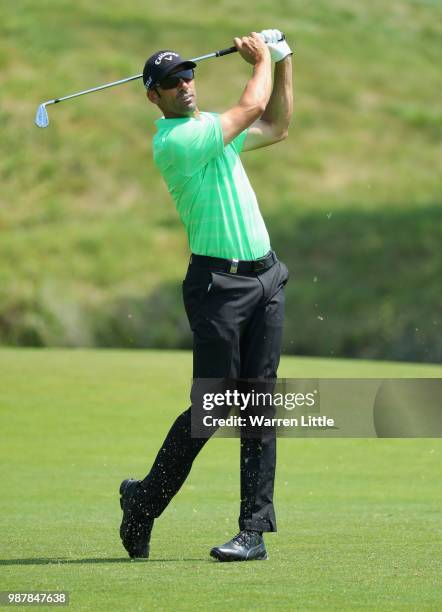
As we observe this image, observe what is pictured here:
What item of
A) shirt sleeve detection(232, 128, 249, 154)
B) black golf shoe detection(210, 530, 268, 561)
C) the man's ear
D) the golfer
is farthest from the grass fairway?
the man's ear

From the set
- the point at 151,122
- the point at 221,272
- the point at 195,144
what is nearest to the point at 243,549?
the point at 221,272

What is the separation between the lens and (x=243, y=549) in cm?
510

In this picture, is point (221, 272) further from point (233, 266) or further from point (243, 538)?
point (243, 538)

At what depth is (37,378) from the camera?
40.2 ft

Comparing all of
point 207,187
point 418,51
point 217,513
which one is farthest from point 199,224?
point 418,51

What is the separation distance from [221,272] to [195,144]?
1.54 ft

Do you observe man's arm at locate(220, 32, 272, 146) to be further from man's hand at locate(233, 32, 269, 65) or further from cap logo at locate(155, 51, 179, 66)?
cap logo at locate(155, 51, 179, 66)

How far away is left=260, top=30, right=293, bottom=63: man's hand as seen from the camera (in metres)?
5.48

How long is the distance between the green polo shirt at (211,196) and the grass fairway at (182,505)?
1139mm

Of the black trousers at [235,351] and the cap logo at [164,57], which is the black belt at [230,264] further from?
the cap logo at [164,57]

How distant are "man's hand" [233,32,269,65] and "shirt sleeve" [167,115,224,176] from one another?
35cm

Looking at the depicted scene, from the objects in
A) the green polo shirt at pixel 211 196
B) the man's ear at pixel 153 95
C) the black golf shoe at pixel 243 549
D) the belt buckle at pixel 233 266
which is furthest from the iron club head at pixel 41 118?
the black golf shoe at pixel 243 549

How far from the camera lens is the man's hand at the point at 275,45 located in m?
5.48

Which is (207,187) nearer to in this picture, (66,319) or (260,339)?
(260,339)
